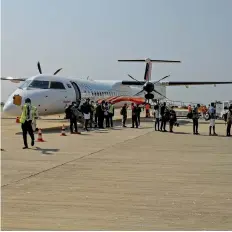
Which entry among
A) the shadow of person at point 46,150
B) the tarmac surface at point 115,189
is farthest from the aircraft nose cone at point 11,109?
the tarmac surface at point 115,189

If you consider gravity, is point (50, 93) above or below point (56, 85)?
below

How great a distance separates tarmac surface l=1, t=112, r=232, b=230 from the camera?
5.31 m

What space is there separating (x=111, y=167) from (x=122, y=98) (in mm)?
25094

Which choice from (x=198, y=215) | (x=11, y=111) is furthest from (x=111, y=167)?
(x=11, y=111)

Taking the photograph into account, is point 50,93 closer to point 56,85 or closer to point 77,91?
point 56,85

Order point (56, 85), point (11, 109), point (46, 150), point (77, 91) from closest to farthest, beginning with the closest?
1. point (46, 150)
2. point (11, 109)
3. point (56, 85)
4. point (77, 91)

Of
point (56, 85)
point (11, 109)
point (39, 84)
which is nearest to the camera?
point (11, 109)

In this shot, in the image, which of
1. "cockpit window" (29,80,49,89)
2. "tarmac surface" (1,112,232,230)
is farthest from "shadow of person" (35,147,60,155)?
"cockpit window" (29,80,49,89)

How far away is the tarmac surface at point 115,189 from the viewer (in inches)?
209

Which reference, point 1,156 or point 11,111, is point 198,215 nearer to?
point 1,156

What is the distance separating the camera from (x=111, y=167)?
9508mm

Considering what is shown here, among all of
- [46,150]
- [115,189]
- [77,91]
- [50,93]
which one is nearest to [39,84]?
[50,93]

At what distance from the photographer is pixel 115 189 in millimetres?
7191

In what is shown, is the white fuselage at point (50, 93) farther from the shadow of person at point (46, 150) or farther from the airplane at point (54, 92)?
the shadow of person at point (46, 150)
